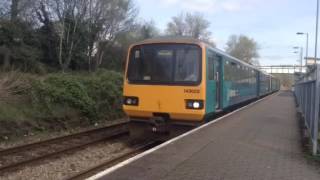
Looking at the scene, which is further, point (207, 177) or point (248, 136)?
point (248, 136)

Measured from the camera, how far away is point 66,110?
1792 centimetres

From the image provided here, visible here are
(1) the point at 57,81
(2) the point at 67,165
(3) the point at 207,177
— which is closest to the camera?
(3) the point at 207,177

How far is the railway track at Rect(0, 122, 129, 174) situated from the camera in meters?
10.6

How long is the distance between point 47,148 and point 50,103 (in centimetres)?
505

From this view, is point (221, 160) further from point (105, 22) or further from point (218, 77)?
point (105, 22)

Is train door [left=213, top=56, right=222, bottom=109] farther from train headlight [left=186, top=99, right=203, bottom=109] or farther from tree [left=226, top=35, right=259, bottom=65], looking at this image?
tree [left=226, top=35, right=259, bottom=65]

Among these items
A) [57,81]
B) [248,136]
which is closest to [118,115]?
[57,81]

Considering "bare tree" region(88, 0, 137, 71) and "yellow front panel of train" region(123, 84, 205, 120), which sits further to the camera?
"bare tree" region(88, 0, 137, 71)

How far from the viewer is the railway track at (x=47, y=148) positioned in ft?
34.8

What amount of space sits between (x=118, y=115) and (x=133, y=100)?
29.0ft

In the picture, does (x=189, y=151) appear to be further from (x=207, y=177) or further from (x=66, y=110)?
(x=66, y=110)

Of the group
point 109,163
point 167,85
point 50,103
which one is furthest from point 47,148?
point 50,103

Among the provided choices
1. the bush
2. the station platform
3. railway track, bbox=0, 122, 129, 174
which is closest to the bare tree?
the bush

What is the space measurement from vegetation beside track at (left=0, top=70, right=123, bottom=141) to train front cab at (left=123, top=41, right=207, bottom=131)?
389 cm
